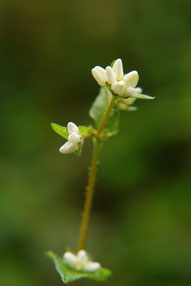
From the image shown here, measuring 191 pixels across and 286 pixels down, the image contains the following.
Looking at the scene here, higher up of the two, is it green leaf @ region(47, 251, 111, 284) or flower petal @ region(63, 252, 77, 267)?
flower petal @ region(63, 252, 77, 267)

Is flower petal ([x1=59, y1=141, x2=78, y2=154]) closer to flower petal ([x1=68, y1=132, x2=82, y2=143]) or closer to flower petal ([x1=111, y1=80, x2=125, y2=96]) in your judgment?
flower petal ([x1=68, y1=132, x2=82, y2=143])

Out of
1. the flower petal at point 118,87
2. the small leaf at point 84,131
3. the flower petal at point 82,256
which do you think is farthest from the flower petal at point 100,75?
the flower petal at point 82,256

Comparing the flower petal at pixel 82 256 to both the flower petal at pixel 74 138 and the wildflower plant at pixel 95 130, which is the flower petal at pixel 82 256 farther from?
the flower petal at pixel 74 138

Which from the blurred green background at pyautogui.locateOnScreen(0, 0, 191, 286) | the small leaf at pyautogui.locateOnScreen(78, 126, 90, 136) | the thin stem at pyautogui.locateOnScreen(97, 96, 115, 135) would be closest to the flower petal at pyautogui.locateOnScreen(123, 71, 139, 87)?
the thin stem at pyautogui.locateOnScreen(97, 96, 115, 135)

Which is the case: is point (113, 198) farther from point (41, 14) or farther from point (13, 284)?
point (41, 14)

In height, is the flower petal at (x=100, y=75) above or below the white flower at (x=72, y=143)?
above

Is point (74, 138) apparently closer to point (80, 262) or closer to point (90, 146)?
point (80, 262)
